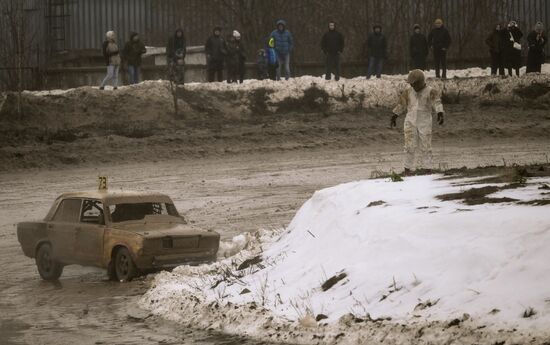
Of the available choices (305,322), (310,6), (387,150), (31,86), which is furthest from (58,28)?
(305,322)

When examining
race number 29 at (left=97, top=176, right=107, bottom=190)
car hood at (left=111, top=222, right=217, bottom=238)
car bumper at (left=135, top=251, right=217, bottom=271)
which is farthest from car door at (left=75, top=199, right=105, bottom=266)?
car bumper at (left=135, top=251, right=217, bottom=271)

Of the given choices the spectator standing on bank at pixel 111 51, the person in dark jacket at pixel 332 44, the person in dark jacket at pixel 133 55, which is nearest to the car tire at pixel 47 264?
the spectator standing on bank at pixel 111 51

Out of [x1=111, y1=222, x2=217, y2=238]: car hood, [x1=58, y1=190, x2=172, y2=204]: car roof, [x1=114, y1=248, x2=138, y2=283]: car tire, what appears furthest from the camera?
[x1=58, y1=190, x2=172, y2=204]: car roof

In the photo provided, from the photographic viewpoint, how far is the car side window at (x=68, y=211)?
59.5 ft

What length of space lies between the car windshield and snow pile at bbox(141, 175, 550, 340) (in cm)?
239

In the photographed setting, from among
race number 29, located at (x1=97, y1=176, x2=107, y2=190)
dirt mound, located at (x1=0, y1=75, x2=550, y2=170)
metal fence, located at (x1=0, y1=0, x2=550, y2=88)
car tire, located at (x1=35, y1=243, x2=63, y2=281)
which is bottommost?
car tire, located at (x1=35, y1=243, x2=63, y2=281)

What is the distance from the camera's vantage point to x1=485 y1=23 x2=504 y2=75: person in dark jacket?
3500cm

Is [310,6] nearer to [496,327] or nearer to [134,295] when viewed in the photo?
[134,295]

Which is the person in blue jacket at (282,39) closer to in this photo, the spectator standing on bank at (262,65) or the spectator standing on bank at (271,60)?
the spectator standing on bank at (271,60)

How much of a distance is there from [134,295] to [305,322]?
4834 mm

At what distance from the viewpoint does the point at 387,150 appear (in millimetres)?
32312

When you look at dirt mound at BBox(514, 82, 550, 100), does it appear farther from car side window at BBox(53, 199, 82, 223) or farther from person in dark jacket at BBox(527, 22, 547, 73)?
car side window at BBox(53, 199, 82, 223)

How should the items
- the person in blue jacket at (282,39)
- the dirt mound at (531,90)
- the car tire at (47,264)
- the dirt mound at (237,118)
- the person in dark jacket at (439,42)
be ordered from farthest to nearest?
the dirt mound at (531,90), the person in blue jacket at (282,39), the person in dark jacket at (439,42), the dirt mound at (237,118), the car tire at (47,264)

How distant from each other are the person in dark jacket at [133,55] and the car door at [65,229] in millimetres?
16325
